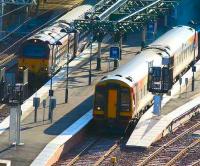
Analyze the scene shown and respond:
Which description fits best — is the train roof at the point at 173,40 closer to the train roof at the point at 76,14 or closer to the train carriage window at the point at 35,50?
the train carriage window at the point at 35,50

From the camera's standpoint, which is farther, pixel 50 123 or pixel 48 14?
pixel 48 14

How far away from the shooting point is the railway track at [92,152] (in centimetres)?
4081

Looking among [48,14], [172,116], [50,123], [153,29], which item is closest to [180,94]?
[172,116]

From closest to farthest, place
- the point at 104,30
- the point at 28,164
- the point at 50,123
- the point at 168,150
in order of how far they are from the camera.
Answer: the point at 28,164
the point at 168,150
the point at 50,123
the point at 104,30

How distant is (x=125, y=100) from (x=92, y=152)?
10.9ft

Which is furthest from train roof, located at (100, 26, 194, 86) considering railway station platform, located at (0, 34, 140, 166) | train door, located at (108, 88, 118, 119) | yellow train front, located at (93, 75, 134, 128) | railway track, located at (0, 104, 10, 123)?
railway track, located at (0, 104, 10, 123)

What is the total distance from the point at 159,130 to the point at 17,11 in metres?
29.7

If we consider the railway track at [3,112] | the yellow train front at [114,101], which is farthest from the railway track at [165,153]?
the railway track at [3,112]

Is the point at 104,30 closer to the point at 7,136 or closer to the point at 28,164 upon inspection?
the point at 7,136

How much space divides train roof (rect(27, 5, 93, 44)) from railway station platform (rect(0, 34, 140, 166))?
1978 mm

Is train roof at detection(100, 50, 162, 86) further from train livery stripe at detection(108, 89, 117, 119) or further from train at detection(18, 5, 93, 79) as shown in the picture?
train at detection(18, 5, 93, 79)

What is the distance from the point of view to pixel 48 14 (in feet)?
234

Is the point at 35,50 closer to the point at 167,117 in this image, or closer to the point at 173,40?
the point at 173,40

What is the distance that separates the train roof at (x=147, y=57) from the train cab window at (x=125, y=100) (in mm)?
396
